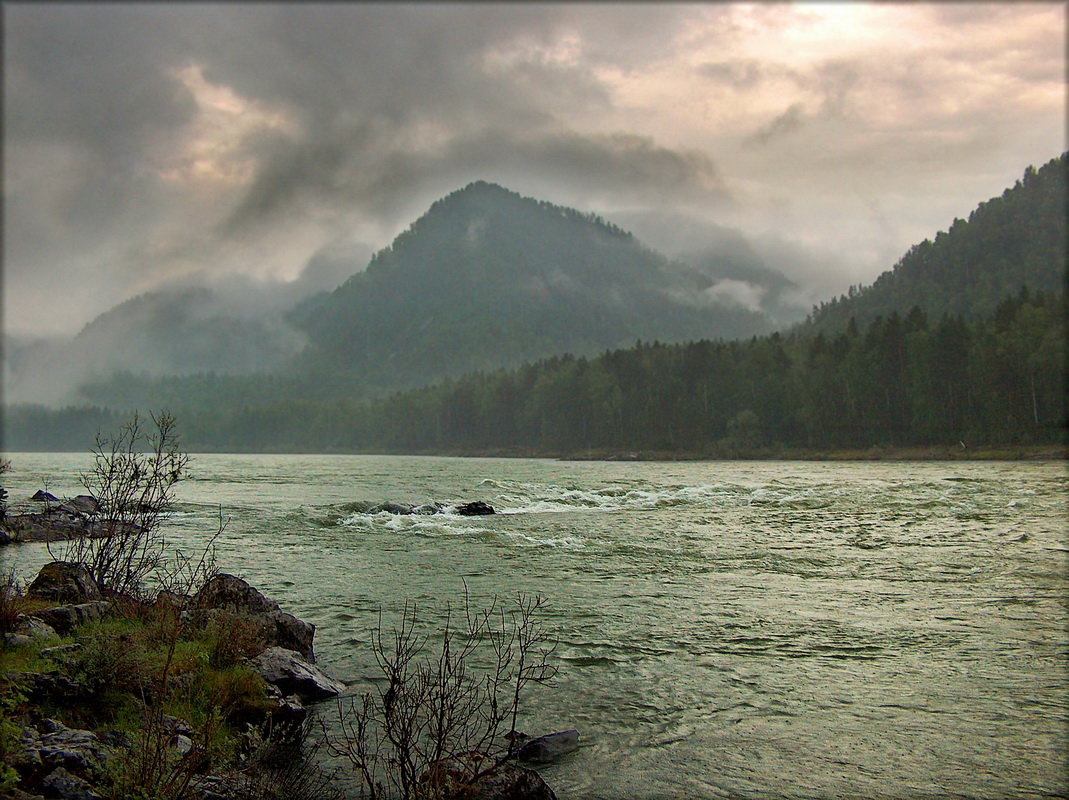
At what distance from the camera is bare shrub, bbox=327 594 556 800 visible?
259 inches

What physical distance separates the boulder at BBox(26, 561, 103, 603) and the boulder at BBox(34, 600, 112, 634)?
1377 mm

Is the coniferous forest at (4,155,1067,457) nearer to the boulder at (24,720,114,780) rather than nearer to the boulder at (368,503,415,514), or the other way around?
the boulder at (368,503,415,514)

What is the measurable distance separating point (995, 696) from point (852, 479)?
55.1 m

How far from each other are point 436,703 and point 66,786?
650 cm

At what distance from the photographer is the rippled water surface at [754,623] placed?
9.23m

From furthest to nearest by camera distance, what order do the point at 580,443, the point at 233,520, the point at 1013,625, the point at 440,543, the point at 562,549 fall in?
the point at 580,443 → the point at 233,520 → the point at 440,543 → the point at 562,549 → the point at 1013,625

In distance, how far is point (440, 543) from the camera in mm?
29141

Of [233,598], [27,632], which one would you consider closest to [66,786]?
[27,632]

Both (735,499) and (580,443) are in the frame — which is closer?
(735,499)

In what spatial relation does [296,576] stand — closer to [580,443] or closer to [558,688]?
[558,688]

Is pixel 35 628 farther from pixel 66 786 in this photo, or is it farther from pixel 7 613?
pixel 66 786

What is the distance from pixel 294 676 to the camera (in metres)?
11.4

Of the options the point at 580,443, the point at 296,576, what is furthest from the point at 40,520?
the point at 580,443

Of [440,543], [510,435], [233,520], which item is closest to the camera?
[440,543]
